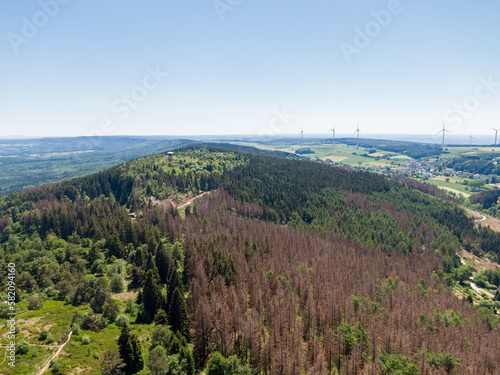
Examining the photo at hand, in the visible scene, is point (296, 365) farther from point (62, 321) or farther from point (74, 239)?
point (74, 239)

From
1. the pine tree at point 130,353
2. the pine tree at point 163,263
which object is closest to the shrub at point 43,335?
the pine tree at point 130,353

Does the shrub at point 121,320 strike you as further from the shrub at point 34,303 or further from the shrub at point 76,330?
the shrub at point 34,303

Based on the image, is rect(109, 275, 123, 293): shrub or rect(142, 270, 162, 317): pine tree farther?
rect(109, 275, 123, 293): shrub

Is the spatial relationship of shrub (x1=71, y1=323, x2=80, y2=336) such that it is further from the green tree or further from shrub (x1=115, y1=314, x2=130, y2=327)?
the green tree

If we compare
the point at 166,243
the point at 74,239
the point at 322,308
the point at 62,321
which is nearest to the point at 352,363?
the point at 322,308

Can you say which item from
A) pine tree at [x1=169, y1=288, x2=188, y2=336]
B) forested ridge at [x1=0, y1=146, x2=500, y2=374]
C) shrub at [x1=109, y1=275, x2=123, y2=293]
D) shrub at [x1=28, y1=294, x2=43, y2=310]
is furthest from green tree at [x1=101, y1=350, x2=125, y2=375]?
shrub at [x1=109, y1=275, x2=123, y2=293]

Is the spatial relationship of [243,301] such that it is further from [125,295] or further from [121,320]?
[125,295]
